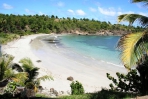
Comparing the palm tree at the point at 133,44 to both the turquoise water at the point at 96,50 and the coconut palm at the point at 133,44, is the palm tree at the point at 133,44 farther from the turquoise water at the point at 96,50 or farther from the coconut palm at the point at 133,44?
the turquoise water at the point at 96,50

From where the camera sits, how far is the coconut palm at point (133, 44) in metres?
7.38

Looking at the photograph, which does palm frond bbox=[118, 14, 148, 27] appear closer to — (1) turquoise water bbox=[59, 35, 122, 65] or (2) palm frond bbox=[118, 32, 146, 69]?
(2) palm frond bbox=[118, 32, 146, 69]

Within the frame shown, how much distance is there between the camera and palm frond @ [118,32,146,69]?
7332 mm

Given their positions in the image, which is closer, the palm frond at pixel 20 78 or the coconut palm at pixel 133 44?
the coconut palm at pixel 133 44

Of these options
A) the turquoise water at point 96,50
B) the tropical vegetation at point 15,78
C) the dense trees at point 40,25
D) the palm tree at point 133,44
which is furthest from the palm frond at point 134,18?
the dense trees at point 40,25

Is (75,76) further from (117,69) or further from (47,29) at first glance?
(47,29)

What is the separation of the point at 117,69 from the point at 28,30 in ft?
253

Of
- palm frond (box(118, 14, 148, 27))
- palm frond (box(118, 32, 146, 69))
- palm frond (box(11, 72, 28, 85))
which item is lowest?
palm frond (box(11, 72, 28, 85))

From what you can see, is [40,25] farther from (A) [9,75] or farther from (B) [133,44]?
(B) [133,44]

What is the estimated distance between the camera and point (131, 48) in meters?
7.54

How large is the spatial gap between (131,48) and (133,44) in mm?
186

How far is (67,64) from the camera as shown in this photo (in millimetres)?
36031

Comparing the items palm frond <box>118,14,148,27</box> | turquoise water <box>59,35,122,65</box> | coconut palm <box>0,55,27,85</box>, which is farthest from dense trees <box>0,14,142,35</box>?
palm frond <box>118,14,148,27</box>

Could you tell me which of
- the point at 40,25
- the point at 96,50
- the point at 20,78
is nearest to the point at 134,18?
the point at 20,78
